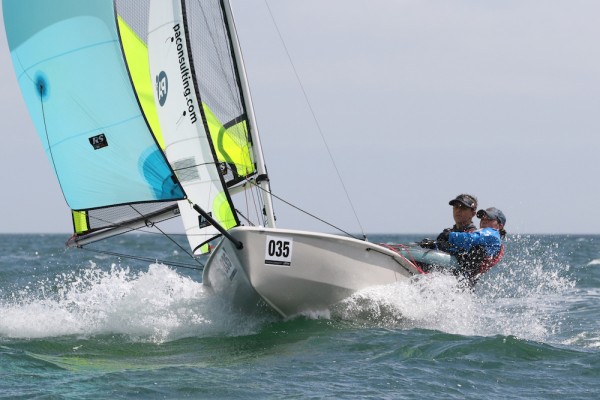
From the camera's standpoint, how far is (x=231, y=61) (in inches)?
323

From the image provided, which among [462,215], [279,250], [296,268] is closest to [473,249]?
[462,215]

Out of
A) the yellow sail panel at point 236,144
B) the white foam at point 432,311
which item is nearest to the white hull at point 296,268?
the white foam at point 432,311

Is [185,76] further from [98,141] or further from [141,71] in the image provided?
[98,141]

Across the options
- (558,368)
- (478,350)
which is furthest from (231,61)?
(558,368)

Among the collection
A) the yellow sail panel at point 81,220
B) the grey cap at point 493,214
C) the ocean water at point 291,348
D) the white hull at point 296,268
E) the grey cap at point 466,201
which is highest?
the grey cap at point 466,201

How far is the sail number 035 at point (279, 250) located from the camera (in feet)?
22.9

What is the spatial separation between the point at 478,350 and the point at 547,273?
10717 mm

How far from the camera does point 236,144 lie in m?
8.24

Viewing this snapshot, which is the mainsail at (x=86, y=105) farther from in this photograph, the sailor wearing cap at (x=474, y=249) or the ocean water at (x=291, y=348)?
the sailor wearing cap at (x=474, y=249)

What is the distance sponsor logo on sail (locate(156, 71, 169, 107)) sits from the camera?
7930 millimetres

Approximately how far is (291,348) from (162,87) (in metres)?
2.54

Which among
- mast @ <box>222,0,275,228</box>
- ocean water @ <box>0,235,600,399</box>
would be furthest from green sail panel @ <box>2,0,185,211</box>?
ocean water @ <box>0,235,600,399</box>

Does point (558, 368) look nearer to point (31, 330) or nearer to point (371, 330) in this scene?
point (371, 330)

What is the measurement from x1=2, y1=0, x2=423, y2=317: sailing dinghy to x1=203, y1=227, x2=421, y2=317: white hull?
0.03m
